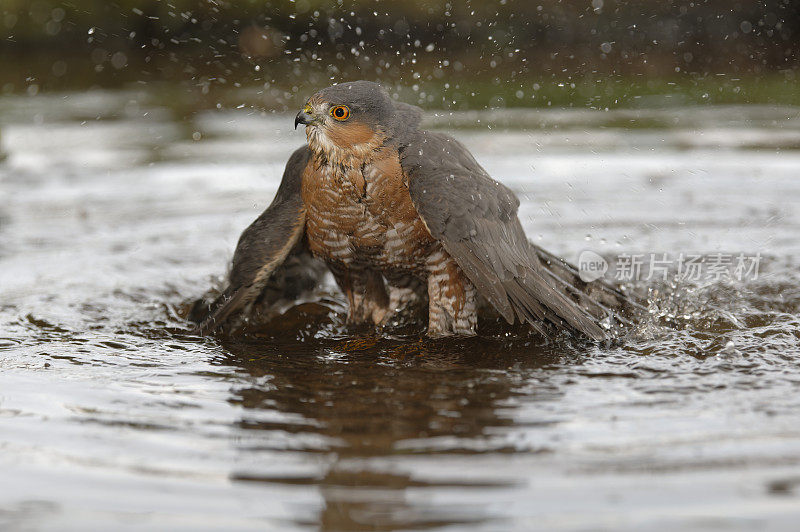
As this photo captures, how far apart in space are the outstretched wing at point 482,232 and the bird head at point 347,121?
172 millimetres

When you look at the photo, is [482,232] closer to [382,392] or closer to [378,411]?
[382,392]

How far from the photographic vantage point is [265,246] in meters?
4.94

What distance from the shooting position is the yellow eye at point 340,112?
4.64 metres

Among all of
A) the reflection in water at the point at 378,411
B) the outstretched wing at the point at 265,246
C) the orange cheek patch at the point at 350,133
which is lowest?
the reflection in water at the point at 378,411

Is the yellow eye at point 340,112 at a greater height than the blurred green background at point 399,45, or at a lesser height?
lesser

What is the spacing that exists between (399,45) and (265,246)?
34.0 feet

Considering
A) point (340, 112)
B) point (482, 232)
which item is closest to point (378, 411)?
point (482, 232)

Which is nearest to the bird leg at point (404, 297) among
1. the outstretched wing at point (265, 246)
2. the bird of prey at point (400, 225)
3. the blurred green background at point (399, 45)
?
the bird of prey at point (400, 225)

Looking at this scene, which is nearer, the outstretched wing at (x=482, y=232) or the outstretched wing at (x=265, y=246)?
the outstretched wing at (x=482, y=232)


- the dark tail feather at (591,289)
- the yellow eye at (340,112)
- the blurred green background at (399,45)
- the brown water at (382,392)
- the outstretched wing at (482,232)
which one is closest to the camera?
the brown water at (382,392)

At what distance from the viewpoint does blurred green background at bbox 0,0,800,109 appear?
12.4 meters

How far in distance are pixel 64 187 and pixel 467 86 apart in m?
5.29

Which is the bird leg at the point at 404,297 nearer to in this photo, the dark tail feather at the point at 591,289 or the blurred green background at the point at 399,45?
the dark tail feather at the point at 591,289

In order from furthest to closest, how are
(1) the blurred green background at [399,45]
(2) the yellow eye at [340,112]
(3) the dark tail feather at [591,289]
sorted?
(1) the blurred green background at [399,45] → (3) the dark tail feather at [591,289] → (2) the yellow eye at [340,112]
